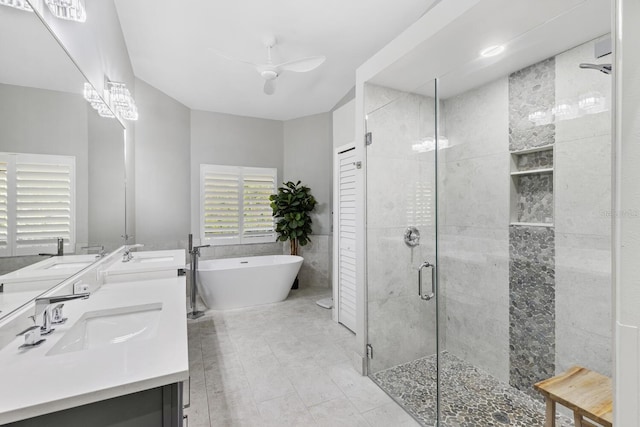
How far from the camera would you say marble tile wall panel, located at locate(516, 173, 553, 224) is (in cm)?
197

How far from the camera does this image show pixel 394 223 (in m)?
2.34

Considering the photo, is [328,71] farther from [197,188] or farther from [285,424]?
[285,424]

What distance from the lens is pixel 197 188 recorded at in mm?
4418

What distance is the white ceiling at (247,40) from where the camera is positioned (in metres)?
2.62

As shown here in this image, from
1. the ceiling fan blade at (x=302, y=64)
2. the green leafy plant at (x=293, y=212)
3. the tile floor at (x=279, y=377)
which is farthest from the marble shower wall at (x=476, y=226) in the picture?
the green leafy plant at (x=293, y=212)

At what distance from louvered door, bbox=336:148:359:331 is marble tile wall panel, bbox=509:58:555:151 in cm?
143

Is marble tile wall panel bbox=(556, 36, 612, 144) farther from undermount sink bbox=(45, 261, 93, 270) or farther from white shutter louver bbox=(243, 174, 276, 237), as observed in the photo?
white shutter louver bbox=(243, 174, 276, 237)

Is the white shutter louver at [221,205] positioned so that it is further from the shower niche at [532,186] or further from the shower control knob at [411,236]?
the shower niche at [532,186]

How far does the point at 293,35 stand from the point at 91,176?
7.46ft

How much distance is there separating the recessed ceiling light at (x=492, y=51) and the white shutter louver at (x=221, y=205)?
3.65m

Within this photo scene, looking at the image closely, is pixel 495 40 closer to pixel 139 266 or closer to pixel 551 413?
pixel 551 413

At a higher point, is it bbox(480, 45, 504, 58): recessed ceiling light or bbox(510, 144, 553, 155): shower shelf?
bbox(480, 45, 504, 58): recessed ceiling light

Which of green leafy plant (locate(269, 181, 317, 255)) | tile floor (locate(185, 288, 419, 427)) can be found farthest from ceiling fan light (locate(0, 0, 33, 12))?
green leafy plant (locate(269, 181, 317, 255))

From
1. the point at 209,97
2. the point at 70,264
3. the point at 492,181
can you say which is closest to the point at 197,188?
the point at 209,97
